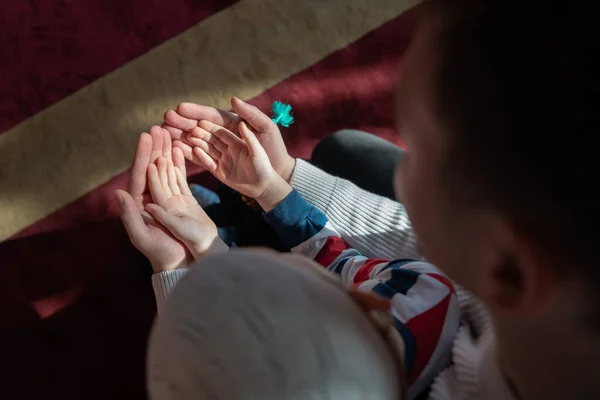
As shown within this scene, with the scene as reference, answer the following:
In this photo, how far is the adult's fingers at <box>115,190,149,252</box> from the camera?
686mm

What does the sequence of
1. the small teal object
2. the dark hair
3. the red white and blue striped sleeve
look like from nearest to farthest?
1. the dark hair
2. the red white and blue striped sleeve
3. the small teal object

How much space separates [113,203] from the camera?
2.97 ft

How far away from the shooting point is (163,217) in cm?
69

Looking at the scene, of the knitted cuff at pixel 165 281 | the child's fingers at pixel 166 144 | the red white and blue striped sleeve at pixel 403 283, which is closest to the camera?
the red white and blue striped sleeve at pixel 403 283

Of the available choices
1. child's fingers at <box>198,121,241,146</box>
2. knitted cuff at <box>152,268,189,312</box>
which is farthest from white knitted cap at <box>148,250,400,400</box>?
child's fingers at <box>198,121,241,146</box>

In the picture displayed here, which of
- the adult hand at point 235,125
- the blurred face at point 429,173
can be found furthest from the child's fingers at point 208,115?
the blurred face at point 429,173

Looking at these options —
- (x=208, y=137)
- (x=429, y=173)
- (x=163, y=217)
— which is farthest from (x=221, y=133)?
(x=429, y=173)

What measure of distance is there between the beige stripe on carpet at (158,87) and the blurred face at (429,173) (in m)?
0.62

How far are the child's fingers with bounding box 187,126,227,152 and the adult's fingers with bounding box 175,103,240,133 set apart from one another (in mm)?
17

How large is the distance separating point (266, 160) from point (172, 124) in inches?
5.7

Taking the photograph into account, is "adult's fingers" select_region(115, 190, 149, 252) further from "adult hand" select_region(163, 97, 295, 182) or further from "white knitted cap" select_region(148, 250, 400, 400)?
"white knitted cap" select_region(148, 250, 400, 400)

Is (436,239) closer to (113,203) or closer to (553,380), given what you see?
(553,380)

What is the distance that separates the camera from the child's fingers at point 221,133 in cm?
74

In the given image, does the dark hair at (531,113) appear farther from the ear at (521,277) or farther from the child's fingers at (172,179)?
the child's fingers at (172,179)
